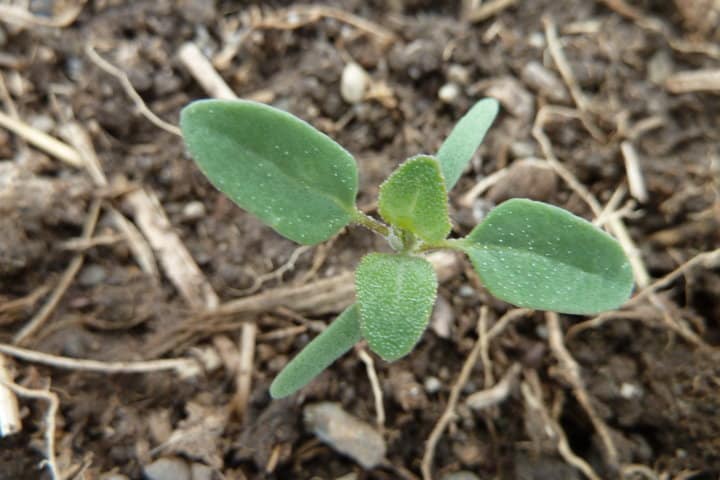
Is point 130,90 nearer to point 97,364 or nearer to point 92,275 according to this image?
point 92,275

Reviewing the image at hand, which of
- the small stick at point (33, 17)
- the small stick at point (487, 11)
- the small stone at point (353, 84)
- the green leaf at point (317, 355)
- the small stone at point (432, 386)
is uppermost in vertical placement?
the small stick at point (33, 17)

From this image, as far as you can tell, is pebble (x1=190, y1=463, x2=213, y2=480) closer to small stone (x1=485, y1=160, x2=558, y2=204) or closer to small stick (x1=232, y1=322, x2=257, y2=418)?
small stick (x1=232, y1=322, x2=257, y2=418)

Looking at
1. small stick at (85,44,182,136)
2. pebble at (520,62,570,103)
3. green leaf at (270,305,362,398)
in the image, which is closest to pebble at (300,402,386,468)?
green leaf at (270,305,362,398)

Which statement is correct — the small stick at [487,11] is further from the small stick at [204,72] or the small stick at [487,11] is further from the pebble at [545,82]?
the small stick at [204,72]

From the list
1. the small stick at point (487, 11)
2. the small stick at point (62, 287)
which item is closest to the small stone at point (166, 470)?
the small stick at point (62, 287)

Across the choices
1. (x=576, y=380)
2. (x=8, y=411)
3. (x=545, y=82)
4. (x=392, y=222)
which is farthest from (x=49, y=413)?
(x=545, y=82)

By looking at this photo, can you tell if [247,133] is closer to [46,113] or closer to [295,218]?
[295,218]

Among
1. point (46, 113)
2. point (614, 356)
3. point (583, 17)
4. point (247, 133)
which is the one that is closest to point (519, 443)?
point (614, 356)
